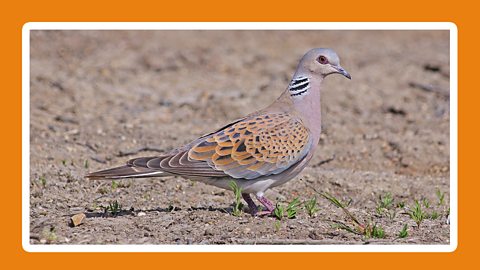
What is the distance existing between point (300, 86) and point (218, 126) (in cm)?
343

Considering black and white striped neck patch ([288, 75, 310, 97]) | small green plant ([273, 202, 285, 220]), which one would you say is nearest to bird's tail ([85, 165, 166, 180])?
small green plant ([273, 202, 285, 220])

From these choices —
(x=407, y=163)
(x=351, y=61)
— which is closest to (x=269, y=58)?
(x=351, y=61)

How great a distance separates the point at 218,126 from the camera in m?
11.2

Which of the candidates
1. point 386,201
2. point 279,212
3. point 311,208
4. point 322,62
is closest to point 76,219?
point 279,212

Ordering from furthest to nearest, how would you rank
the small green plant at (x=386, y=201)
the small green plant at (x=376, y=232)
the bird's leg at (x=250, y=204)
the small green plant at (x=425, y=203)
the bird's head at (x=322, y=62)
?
1. the small green plant at (x=425, y=203)
2. the small green plant at (x=386, y=201)
3. the bird's head at (x=322, y=62)
4. the bird's leg at (x=250, y=204)
5. the small green plant at (x=376, y=232)

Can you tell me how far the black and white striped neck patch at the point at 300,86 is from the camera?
7.89 m

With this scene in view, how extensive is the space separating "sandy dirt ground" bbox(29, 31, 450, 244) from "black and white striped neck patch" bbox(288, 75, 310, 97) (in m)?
1.01

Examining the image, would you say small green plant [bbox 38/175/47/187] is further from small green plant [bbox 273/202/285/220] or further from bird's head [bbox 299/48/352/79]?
bird's head [bbox 299/48/352/79]

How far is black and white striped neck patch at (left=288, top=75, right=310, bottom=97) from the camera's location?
789cm

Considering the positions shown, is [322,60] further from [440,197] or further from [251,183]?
[440,197]

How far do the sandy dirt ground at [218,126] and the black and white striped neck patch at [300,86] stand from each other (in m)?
1.01

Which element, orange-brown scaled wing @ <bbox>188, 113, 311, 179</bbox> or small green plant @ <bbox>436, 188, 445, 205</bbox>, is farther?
small green plant @ <bbox>436, 188, 445, 205</bbox>

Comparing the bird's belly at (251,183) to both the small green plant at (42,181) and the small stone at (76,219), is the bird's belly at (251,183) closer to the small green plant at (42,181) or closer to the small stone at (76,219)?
the small stone at (76,219)

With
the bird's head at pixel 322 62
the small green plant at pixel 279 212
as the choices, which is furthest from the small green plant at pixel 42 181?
the bird's head at pixel 322 62
